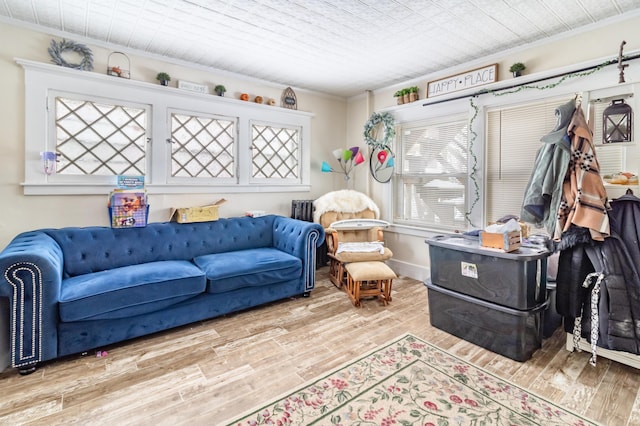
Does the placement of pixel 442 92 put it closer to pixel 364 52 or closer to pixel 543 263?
pixel 364 52

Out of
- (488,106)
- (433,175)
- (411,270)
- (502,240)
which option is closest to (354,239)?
(411,270)

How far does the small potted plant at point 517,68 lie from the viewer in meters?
2.84

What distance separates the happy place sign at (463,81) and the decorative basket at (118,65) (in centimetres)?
309

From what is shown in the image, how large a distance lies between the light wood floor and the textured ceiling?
2420 mm

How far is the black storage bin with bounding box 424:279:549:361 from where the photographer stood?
2.07 meters

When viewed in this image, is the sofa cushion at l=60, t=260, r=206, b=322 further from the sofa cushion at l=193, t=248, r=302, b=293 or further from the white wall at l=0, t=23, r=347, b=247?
the white wall at l=0, t=23, r=347, b=247

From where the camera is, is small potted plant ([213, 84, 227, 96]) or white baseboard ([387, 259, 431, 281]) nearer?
small potted plant ([213, 84, 227, 96])

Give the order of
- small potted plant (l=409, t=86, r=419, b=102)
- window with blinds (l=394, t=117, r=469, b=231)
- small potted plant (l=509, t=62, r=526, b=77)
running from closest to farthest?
small potted plant (l=509, t=62, r=526, b=77) < window with blinds (l=394, t=117, r=469, b=231) < small potted plant (l=409, t=86, r=419, b=102)

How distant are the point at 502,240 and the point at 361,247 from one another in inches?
57.6

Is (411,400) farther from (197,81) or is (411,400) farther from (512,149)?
(197,81)

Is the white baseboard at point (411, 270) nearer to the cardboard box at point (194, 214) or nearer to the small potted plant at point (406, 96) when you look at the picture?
the small potted plant at point (406, 96)

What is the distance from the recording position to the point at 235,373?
6.44 ft

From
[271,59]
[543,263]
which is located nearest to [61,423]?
[543,263]

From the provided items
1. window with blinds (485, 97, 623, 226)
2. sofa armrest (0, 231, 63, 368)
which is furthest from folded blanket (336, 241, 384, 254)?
sofa armrest (0, 231, 63, 368)
